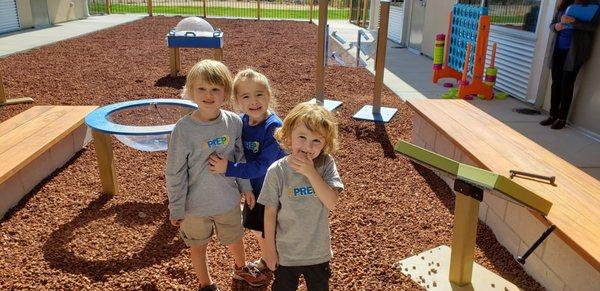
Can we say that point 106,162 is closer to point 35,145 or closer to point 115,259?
point 35,145

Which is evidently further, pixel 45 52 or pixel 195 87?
pixel 45 52

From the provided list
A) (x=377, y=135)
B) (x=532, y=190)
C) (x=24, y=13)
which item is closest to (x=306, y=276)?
(x=532, y=190)

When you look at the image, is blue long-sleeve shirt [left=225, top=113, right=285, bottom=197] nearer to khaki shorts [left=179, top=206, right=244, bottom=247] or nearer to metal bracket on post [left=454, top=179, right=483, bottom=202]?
khaki shorts [left=179, top=206, right=244, bottom=247]

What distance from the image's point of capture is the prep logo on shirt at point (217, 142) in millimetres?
2562

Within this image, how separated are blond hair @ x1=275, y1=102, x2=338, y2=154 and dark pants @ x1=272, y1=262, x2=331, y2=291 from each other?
60 cm

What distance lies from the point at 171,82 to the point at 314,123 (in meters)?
7.08

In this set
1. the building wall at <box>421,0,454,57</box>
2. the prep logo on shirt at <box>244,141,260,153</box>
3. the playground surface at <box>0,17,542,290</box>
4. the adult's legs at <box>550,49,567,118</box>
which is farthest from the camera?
the building wall at <box>421,0,454,57</box>

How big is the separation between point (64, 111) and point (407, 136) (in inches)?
161

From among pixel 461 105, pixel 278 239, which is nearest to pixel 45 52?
pixel 461 105

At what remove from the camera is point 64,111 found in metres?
5.25

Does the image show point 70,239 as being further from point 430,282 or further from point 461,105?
point 461,105

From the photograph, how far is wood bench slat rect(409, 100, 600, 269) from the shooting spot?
2.59 meters

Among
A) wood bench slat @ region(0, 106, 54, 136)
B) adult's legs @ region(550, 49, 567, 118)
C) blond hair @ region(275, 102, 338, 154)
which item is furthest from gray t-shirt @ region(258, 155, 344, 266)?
adult's legs @ region(550, 49, 567, 118)

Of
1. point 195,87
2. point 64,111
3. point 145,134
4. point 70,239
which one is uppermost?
point 195,87
